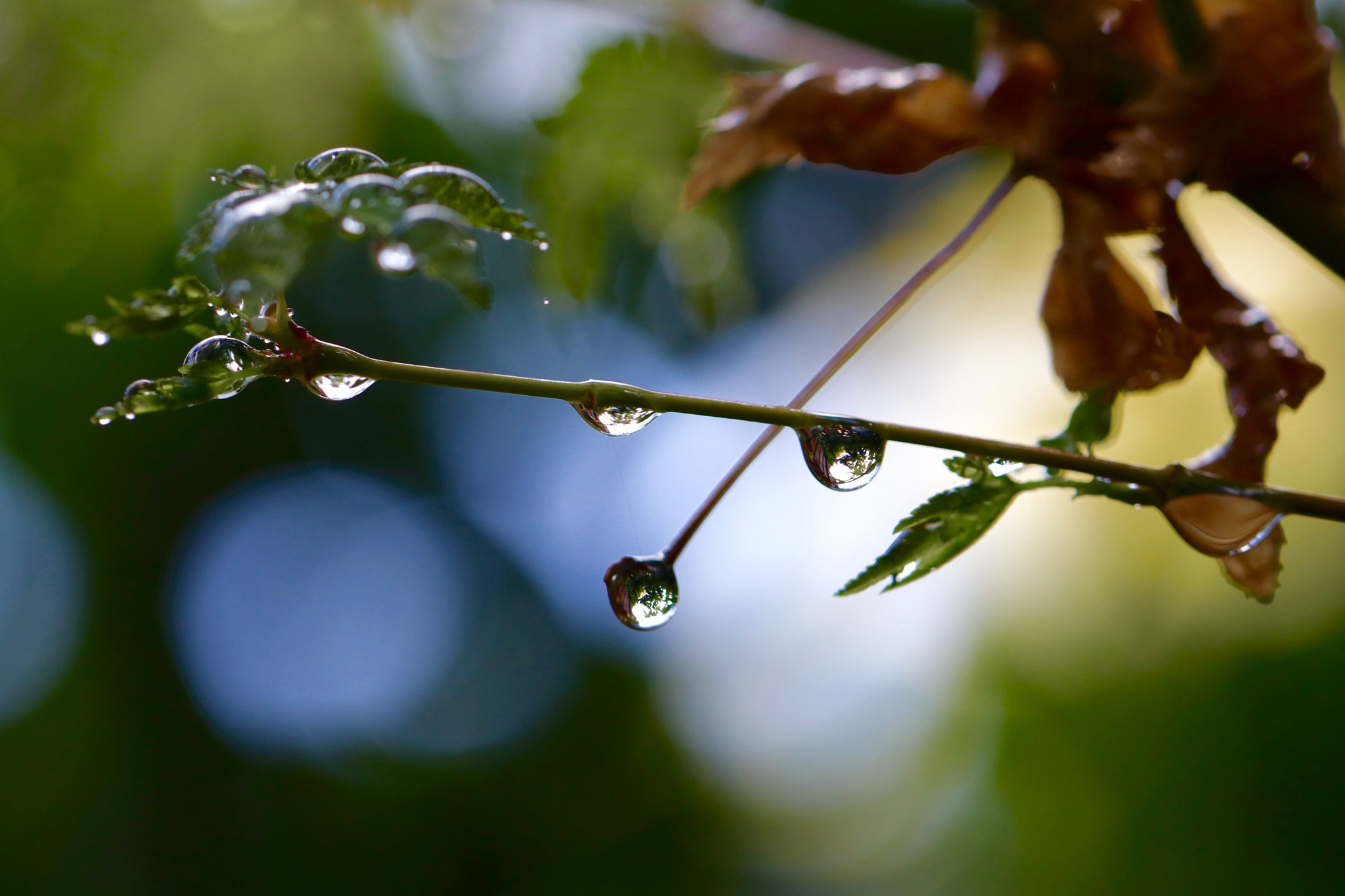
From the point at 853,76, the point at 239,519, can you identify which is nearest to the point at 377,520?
the point at 239,519

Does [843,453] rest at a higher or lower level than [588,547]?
lower

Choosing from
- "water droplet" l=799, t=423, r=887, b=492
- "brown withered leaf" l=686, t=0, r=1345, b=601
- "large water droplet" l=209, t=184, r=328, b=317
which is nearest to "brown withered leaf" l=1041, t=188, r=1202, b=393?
"brown withered leaf" l=686, t=0, r=1345, b=601

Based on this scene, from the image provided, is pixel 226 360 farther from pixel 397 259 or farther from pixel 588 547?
pixel 588 547

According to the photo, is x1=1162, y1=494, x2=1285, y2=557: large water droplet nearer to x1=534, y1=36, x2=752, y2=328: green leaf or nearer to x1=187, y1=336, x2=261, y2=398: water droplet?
x1=187, y1=336, x2=261, y2=398: water droplet

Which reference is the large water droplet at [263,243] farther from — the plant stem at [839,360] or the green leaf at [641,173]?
the green leaf at [641,173]

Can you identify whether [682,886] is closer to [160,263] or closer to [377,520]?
[377,520]

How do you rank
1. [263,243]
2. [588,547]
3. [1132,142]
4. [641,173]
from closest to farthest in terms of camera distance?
[263,243] < [1132,142] < [641,173] < [588,547]

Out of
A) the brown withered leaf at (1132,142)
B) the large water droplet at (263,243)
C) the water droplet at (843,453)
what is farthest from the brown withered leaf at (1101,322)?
the large water droplet at (263,243)

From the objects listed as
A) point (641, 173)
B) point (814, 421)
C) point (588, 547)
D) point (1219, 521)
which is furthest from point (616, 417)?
point (588, 547)
